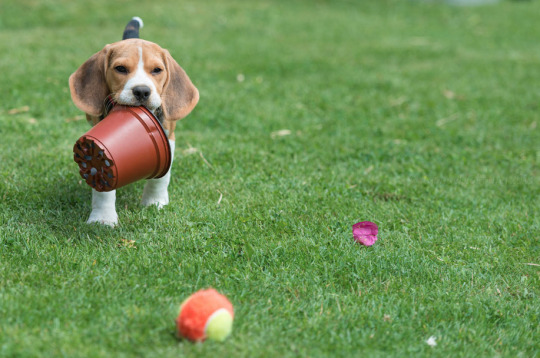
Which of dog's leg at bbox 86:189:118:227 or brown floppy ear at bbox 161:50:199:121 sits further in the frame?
brown floppy ear at bbox 161:50:199:121

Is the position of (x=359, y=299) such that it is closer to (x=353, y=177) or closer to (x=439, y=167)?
(x=353, y=177)

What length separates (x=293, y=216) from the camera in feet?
15.6

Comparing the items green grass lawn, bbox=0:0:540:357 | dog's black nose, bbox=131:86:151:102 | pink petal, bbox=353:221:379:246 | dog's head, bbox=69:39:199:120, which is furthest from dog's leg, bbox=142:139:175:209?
pink petal, bbox=353:221:379:246

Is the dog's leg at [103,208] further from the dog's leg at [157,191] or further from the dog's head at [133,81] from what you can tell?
the dog's head at [133,81]

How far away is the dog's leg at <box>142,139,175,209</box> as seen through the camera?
466 cm

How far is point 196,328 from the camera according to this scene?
2.99 metres

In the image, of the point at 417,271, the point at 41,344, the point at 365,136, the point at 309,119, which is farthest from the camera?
the point at 309,119

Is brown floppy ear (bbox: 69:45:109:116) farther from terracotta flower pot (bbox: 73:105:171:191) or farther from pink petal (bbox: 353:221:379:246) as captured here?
pink petal (bbox: 353:221:379:246)

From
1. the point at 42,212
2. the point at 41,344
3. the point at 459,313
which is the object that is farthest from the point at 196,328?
the point at 42,212

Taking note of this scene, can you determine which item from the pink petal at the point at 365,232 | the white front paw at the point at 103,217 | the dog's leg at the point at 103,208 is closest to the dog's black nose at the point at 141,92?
the dog's leg at the point at 103,208

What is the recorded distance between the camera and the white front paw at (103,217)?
436 cm

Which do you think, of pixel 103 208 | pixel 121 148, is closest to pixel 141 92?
pixel 121 148

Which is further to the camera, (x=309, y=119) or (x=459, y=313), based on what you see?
(x=309, y=119)

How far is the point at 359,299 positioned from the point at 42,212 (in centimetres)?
236
